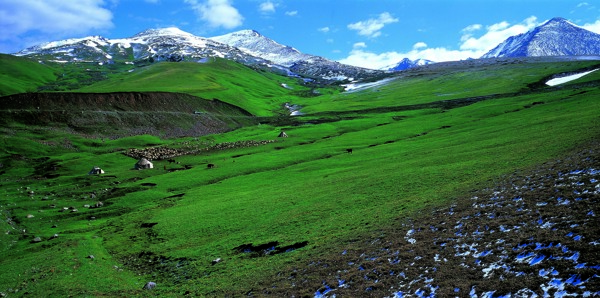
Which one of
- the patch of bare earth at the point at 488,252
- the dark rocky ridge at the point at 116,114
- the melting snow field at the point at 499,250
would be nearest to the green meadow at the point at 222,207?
the patch of bare earth at the point at 488,252

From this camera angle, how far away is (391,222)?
3167cm

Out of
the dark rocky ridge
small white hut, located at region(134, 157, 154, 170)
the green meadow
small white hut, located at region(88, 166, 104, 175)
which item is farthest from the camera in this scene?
the dark rocky ridge

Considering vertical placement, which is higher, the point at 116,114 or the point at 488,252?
the point at 116,114

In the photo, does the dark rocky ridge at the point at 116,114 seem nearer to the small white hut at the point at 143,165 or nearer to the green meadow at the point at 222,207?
Answer: the green meadow at the point at 222,207

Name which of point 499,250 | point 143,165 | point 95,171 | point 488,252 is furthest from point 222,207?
point 95,171

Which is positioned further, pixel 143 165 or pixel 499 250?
pixel 143 165

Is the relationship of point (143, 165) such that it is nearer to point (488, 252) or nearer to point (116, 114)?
point (116, 114)

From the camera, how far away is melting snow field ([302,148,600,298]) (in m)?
17.0

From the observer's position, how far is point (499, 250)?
20578mm

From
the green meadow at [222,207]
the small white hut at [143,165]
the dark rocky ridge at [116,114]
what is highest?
the dark rocky ridge at [116,114]

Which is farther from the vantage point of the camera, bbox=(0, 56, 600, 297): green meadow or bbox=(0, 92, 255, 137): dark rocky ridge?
bbox=(0, 92, 255, 137): dark rocky ridge

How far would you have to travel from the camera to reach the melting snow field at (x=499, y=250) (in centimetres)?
1700

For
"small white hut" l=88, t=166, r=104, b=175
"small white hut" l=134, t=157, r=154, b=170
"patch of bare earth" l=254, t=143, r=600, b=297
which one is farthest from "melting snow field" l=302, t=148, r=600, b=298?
"small white hut" l=88, t=166, r=104, b=175

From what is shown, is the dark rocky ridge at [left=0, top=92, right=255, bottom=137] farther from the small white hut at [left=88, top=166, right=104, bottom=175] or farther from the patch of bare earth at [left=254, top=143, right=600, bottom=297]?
the patch of bare earth at [left=254, top=143, right=600, bottom=297]
